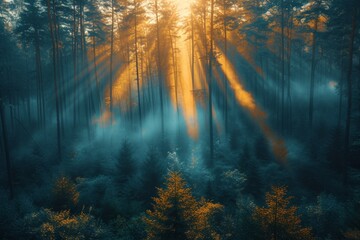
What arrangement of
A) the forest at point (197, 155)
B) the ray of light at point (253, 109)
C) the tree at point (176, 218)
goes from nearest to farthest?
the tree at point (176, 218) < the forest at point (197, 155) < the ray of light at point (253, 109)

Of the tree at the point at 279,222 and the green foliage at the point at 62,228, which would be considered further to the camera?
the green foliage at the point at 62,228

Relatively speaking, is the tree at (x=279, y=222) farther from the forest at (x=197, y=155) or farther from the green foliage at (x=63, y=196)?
the green foliage at (x=63, y=196)

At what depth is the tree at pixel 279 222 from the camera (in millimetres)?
7129

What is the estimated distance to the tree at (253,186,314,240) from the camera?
23.4ft

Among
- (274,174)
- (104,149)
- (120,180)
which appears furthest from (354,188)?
(104,149)

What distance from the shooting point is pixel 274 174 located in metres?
16.8

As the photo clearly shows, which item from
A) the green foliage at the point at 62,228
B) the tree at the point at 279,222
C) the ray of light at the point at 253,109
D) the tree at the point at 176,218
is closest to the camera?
the tree at the point at 279,222

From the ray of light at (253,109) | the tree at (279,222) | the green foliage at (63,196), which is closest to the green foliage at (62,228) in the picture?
the green foliage at (63,196)

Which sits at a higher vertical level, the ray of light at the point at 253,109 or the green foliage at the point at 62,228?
the ray of light at the point at 253,109

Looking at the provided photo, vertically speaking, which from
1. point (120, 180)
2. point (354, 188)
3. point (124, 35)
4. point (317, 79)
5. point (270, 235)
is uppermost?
point (124, 35)

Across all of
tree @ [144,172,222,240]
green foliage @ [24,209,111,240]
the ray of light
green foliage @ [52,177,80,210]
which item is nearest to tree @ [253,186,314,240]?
tree @ [144,172,222,240]

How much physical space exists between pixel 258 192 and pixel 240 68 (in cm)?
2446

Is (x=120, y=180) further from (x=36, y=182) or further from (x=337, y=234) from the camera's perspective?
(x=337, y=234)

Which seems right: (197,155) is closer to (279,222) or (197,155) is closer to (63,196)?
(63,196)
